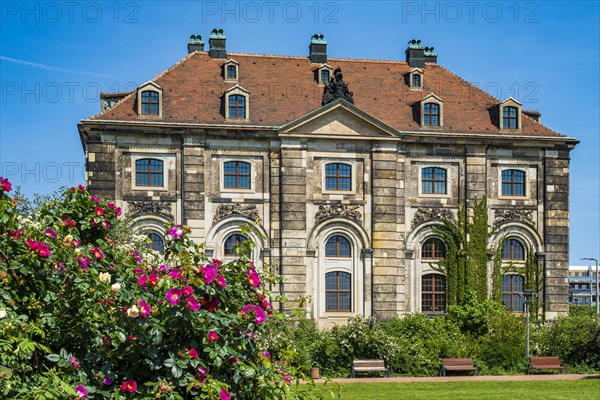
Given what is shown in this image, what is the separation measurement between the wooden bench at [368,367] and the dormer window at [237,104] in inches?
545

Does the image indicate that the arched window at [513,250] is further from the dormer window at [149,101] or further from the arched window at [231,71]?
the dormer window at [149,101]

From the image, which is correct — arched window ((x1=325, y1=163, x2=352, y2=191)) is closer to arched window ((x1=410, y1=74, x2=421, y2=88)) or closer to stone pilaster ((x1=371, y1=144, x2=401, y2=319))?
stone pilaster ((x1=371, y1=144, x2=401, y2=319))

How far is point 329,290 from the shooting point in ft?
132

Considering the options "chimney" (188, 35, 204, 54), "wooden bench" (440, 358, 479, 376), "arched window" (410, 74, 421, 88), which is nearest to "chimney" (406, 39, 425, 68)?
"arched window" (410, 74, 421, 88)

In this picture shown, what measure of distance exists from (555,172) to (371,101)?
10120 millimetres

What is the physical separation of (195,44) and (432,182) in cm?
1475

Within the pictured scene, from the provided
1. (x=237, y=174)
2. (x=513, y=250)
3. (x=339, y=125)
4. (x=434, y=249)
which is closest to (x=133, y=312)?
(x=237, y=174)

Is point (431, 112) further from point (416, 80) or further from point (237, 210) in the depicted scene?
point (237, 210)

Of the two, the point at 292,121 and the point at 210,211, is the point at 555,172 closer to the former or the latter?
the point at 292,121

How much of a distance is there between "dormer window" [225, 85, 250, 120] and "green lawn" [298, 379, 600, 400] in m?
16.0

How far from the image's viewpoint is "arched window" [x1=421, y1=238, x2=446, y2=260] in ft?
136

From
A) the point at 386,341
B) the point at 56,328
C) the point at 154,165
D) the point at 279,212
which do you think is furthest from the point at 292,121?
the point at 56,328

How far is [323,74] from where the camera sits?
143ft

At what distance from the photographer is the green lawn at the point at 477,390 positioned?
25688mm
